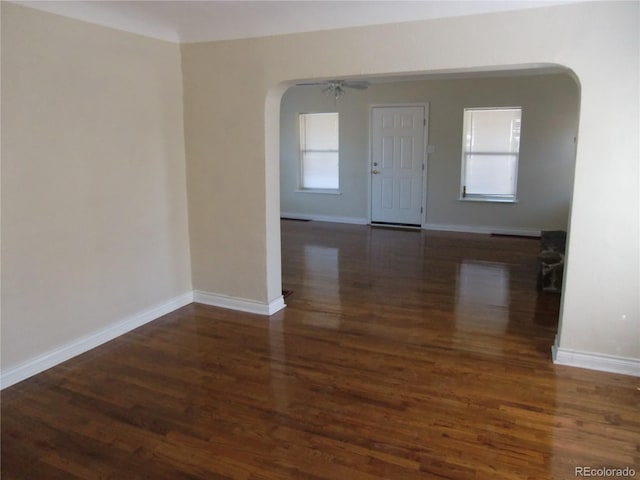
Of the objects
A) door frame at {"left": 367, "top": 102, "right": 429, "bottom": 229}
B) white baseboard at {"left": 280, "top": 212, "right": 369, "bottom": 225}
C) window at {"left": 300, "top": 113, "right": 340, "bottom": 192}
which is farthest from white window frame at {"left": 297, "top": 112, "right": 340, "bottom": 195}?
door frame at {"left": 367, "top": 102, "right": 429, "bottom": 229}

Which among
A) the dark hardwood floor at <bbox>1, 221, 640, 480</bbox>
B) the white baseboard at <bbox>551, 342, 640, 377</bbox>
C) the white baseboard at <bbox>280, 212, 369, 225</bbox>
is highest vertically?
the white baseboard at <bbox>280, 212, 369, 225</bbox>

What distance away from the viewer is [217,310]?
14.0ft

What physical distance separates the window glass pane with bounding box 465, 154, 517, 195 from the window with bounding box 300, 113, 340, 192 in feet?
7.59

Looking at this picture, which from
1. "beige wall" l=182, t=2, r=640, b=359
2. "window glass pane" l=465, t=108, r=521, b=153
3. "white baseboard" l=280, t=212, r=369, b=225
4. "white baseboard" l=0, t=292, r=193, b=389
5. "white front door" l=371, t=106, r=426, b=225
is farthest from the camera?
"white baseboard" l=280, t=212, r=369, b=225

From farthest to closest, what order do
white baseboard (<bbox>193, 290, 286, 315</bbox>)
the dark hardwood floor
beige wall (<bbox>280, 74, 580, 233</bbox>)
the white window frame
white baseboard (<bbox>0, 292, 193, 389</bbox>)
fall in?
the white window frame
beige wall (<bbox>280, 74, 580, 233</bbox>)
white baseboard (<bbox>193, 290, 286, 315</bbox>)
white baseboard (<bbox>0, 292, 193, 389</bbox>)
the dark hardwood floor

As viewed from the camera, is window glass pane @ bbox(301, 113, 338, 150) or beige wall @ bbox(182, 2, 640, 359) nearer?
beige wall @ bbox(182, 2, 640, 359)

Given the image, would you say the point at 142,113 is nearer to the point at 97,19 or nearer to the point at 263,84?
the point at 97,19

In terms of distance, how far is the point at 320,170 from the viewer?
29.0 ft

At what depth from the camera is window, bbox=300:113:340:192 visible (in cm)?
859

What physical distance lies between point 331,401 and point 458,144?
5771 millimetres

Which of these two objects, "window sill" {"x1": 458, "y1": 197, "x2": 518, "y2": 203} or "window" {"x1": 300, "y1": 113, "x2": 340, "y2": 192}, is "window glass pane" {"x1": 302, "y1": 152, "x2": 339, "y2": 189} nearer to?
"window" {"x1": 300, "y1": 113, "x2": 340, "y2": 192}

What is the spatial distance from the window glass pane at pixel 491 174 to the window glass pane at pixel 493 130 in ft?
0.45

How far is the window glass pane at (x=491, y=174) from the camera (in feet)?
24.4

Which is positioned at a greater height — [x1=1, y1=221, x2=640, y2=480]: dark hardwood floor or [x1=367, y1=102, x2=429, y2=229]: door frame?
[x1=367, y1=102, x2=429, y2=229]: door frame
